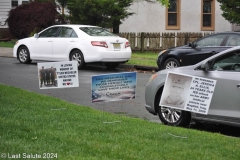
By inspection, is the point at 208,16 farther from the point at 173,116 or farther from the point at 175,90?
the point at 175,90

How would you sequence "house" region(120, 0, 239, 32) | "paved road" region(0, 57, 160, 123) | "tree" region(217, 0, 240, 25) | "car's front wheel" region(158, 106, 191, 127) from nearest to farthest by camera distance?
"car's front wheel" region(158, 106, 191, 127), "paved road" region(0, 57, 160, 123), "tree" region(217, 0, 240, 25), "house" region(120, 0, 239, 32)

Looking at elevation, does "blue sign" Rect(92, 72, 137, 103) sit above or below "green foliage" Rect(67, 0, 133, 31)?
below

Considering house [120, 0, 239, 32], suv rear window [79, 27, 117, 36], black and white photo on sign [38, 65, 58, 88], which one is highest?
house [120, 0, 239, 32]

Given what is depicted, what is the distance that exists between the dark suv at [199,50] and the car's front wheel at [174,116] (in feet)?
26.6

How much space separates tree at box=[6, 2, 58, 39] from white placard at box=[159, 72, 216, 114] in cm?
2332

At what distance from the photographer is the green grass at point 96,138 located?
733cm

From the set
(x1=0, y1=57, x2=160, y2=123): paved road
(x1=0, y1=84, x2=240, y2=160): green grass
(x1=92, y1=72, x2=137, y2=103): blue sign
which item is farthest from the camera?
(x1=0, y1=57, x2=160, y2=123): paved road

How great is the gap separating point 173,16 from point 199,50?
17075 millimetres

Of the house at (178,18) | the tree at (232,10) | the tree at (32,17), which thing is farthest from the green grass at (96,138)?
the house at (178,18)

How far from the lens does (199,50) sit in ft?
63.8

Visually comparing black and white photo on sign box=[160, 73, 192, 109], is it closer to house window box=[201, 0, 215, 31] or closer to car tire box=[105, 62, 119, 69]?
car tire box=[105, 62, 119, 69]

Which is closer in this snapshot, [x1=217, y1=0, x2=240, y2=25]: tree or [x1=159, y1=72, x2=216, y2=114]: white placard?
[x1=159, y1=72, x2=216, y2=114]: white placard

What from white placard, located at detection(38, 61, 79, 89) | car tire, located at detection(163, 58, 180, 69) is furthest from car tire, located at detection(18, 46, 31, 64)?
white placard, located at detection(38, 61, 79, 89)

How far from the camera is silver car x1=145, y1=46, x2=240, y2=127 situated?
9922 millimetres
